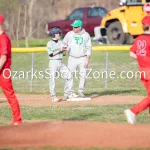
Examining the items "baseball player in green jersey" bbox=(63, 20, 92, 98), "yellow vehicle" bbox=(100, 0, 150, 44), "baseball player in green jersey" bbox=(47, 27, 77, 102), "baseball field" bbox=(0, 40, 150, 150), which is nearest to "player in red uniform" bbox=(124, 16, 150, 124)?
"baseball field" bbox=(0, 40, 150, 150)

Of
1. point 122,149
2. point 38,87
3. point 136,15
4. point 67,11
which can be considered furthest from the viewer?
point 67,11

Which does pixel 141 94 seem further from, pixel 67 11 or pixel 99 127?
pixel 67 11

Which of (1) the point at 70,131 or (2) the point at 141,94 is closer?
(1) the point at 70,131

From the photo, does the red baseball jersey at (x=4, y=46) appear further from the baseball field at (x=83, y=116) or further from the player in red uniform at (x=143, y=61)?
the player in red uniform at (x=143, y=61)

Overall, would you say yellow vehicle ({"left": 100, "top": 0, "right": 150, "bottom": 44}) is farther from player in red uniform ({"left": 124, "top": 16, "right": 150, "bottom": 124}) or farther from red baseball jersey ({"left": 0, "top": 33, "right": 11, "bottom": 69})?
red baseball jersey ({"left": 0, "top": 33, "right": 11, "bottom": 69})

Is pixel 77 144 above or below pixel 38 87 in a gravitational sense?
above

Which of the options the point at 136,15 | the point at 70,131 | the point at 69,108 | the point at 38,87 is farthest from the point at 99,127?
the point at 136,15

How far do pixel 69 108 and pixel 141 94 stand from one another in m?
3.54

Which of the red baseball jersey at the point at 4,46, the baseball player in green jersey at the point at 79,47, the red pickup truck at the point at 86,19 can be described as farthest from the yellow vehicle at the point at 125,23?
the red baseball jersey at the point at 4,46

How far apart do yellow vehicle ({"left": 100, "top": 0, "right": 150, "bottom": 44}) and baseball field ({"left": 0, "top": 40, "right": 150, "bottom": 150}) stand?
12.6 feet

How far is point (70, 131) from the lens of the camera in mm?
10141

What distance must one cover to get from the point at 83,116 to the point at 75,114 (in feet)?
1.22

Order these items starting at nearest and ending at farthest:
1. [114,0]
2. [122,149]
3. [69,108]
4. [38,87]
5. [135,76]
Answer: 1. [122,149]
2. [69,108]
3. [38,87]
4. [135,76]
5. [114,0]

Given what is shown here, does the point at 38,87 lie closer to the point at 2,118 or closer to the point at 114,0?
the point at 2,118
